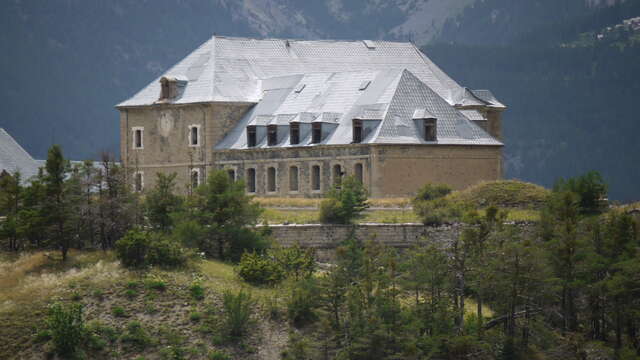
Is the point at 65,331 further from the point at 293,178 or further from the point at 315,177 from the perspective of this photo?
the point at 293,178

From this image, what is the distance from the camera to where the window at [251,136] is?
101m

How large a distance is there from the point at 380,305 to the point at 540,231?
923 centimetres

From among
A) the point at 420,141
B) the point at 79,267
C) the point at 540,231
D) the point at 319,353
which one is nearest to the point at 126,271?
the point at 79,267

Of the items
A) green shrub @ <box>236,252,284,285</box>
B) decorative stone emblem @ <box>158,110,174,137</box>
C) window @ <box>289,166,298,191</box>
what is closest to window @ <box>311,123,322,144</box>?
window @ <box>289,166,298,191</box>

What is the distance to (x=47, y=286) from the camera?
66875 millimetres

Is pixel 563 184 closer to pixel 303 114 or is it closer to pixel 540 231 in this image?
pixel 540 231

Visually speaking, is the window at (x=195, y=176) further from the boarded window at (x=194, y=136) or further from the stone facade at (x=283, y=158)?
the boarded window at (x=194, y=136)

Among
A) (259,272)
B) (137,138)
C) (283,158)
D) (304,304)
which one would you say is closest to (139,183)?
(137,138)

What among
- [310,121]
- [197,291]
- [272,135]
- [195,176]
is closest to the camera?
[197,291]

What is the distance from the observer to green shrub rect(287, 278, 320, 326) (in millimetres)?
66312

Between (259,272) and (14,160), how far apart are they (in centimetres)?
4039

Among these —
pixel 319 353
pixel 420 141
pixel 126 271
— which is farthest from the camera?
pixel 420 141

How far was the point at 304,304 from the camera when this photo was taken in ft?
218

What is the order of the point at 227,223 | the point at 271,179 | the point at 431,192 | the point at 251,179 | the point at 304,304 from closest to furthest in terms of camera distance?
the point at 304,304 → the point at 227,223 → the point at 431,192 → the point at 271,179 → the point at 251,179
